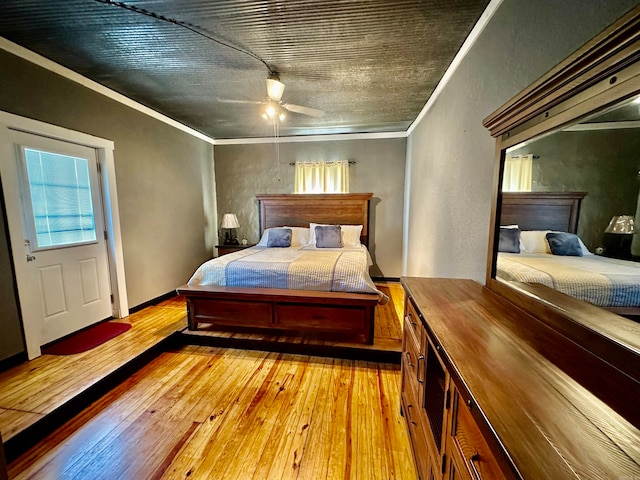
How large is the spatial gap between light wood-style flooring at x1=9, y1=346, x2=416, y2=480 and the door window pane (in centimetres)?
158

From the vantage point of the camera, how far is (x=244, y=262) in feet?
9.29

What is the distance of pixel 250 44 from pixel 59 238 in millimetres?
2559

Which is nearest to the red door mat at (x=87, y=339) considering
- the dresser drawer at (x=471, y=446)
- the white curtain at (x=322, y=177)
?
the dresser drawer at (x=471, y=446)

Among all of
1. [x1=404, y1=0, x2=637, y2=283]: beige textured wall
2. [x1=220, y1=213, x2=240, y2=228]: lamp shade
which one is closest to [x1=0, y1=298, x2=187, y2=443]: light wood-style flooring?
[x1=220, y1=213, x2=240, y2=228]: lamp shade

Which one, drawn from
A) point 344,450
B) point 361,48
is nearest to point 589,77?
point 361,48

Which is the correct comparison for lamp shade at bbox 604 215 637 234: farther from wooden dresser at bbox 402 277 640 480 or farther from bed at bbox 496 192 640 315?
wooden dresser at bbox 402 277 640 480

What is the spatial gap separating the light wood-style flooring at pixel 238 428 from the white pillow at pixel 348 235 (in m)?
2.12

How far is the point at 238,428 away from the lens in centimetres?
166

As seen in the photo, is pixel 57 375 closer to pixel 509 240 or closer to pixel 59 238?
pixel 59 238

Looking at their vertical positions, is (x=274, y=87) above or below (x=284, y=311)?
above

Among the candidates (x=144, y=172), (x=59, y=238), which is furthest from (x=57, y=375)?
(x=144, y=172)

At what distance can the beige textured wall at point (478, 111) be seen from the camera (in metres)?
1.00

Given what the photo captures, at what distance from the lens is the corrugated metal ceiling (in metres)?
1.68

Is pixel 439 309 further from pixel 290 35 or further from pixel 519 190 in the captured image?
pixel 290 35
